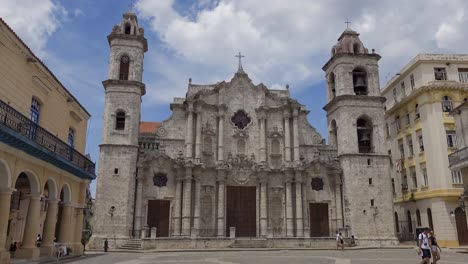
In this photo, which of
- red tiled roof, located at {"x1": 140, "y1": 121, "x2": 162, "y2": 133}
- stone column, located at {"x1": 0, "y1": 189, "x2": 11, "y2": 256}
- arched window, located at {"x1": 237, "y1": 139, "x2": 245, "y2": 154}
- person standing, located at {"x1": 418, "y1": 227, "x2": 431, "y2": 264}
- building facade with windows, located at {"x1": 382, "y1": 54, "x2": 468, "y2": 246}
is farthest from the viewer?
red tiled roof, located at {"x1": 140, "y1": 121, "x2": 162, "y2": 133}

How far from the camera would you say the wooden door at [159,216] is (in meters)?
31.3

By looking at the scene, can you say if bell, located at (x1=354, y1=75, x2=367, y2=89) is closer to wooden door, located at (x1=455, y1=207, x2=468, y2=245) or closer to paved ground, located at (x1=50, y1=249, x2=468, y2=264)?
wooden door, located at (x1=455, y1=207, x2=468, y2=245)

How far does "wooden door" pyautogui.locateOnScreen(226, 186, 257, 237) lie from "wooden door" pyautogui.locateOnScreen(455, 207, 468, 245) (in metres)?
15.4

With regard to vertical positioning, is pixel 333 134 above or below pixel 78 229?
above

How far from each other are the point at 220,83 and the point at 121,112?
8.64 m

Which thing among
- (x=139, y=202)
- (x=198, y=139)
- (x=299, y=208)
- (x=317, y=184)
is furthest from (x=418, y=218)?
(x=139, y=202)

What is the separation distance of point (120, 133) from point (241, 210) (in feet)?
36.8

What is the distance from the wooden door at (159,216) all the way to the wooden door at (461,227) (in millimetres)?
22114

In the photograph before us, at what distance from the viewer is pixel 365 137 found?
115 ft

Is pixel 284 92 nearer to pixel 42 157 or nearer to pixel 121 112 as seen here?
pixel 121 112

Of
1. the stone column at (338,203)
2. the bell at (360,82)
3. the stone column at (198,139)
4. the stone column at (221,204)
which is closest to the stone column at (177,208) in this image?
the stone column at (198,139)

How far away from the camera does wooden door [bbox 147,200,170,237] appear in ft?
103

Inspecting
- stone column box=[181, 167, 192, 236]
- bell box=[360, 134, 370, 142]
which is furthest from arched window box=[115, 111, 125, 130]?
bell box=[360, 134, 370, 142]

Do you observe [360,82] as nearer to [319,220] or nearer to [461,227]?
[319,220]
